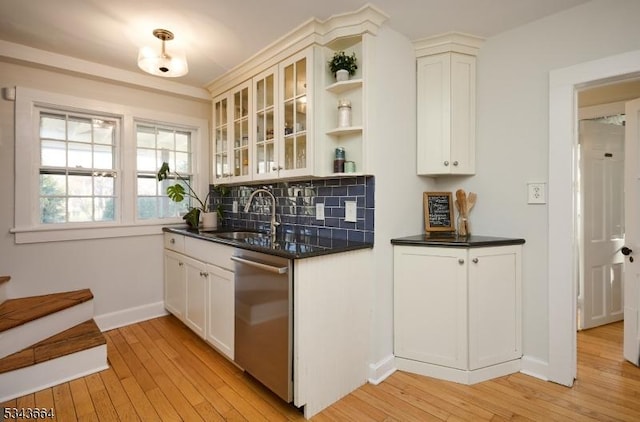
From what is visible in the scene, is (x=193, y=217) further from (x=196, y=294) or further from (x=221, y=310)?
(x=221, y=310)

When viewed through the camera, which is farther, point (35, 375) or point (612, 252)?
point (612, 252)

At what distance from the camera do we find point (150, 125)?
3.27 metres

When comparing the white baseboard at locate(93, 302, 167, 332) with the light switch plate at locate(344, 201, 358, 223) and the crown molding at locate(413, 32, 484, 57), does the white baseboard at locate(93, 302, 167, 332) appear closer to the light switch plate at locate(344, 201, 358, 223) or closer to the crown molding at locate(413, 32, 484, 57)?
the light switch plate at locate(344, 201, 358, 223)

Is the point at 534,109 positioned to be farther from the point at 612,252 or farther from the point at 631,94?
the point at 612,252

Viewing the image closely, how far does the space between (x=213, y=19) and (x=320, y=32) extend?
28.1 inches

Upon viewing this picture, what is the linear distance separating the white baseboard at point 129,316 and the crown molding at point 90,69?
2.16 metres

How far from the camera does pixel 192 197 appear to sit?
3.55 meters

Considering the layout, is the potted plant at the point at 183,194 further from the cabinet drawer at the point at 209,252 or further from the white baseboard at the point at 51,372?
the white baseboard at the point at 51,372

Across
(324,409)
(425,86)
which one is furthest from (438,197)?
(324,409)

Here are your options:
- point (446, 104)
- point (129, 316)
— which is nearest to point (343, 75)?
point (446, 104)

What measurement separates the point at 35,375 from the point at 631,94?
16.5 feet

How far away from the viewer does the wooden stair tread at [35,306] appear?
7.11 ft

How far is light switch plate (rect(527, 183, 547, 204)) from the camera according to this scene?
6.94ft

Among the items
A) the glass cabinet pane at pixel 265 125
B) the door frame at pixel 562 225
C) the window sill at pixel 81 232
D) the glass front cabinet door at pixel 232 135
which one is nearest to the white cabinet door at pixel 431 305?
the door frame at pixel 562 225
